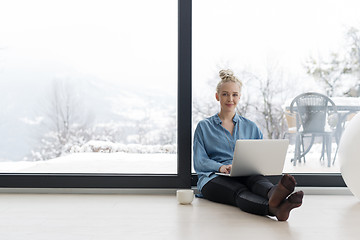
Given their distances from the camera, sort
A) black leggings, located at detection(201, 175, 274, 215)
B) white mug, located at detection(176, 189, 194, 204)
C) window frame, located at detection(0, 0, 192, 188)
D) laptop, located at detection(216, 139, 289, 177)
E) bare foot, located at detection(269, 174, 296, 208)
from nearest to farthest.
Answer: bare foot, located at detection(269, 174, 296, 208) → black leggings, located at detection(201, 175, 274, 215) → laptop, located at detection(216, 139, 289, 177) → white mug, located at detection(176, 189, 194, 204) → window frame, located at detection(0, 0, 192, 188)

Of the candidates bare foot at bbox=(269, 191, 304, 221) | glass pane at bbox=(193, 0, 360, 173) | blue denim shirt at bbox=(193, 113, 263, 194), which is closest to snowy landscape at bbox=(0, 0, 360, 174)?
glass pane at bbox=(193, 0, 360, 173)

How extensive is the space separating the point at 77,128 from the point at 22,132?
0.43 m

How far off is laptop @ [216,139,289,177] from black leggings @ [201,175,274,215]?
2.5 inches

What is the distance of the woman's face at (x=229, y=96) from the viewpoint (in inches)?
125

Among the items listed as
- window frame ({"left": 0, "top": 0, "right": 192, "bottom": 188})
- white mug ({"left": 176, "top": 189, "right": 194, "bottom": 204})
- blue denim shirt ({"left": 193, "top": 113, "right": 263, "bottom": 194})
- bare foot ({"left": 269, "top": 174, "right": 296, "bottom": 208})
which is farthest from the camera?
window frame ({"left": 0, "top": 0, "right": 192, "bottom": 188})

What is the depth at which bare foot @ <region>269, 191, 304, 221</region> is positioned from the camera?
7.60ft

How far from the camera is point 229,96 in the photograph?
3189 millimetres

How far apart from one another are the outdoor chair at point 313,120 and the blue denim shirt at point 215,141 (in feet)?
1.41

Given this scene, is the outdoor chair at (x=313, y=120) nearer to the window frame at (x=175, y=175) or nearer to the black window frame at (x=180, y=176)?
the black window frame at (x=180, y=176)

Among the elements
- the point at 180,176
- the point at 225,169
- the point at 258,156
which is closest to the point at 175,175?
the point at 180,176

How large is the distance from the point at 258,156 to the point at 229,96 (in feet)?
1.84

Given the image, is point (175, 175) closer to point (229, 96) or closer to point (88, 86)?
point (229, 96)

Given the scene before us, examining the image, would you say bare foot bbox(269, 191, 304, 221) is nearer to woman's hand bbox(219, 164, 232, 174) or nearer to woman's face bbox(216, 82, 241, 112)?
woman's hand bbox(219, 164, 232, 174)

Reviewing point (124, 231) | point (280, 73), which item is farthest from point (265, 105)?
point (124, 231)
